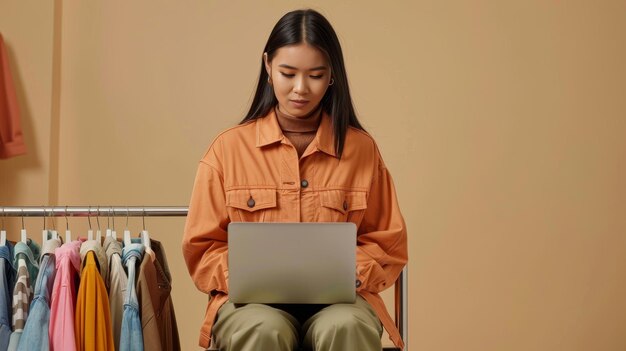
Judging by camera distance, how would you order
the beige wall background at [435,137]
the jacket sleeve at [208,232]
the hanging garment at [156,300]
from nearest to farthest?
the jacket sleeve at [208,232]
the hanging garment at [156,300]
the beige wall background at [435,137]

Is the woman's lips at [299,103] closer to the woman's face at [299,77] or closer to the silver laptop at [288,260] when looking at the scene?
the woman's face at [299,77]

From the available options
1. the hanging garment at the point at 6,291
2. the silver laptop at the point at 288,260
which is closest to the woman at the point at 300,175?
the silver laptop at the point at 288,260

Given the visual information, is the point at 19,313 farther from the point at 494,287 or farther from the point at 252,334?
the point at 494,287

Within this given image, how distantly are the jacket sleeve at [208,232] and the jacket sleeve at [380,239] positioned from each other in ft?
1.01

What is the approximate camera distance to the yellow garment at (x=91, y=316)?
2.48 metres

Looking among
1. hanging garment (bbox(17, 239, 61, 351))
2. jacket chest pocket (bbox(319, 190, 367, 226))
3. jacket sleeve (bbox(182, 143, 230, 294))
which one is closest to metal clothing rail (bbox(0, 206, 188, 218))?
hanging garment (bbox(17, 239, 61, 351))

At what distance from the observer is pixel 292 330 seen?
211 centimetres

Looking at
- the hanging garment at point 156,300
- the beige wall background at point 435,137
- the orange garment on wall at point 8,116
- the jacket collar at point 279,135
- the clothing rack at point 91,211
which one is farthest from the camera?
the beige wall background at point 435,137

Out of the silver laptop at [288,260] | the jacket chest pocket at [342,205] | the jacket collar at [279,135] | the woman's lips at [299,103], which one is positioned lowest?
the silver laptop at [288,260]

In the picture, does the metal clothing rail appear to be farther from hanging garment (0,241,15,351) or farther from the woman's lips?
the woman's lips

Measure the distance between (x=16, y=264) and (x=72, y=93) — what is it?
5.40ft

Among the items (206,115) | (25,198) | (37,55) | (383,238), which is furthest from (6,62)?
(383,238)

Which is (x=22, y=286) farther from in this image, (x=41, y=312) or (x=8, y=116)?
(x=8, y=116)

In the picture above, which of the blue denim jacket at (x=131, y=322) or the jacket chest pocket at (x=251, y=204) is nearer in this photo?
the jacket chest pocket at (x=251, y=204)
